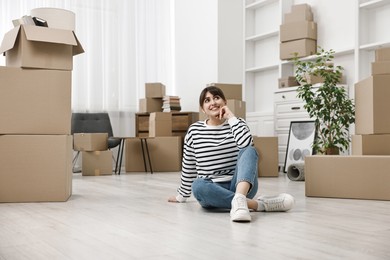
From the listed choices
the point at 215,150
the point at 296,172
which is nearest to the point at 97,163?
the point at 296,172

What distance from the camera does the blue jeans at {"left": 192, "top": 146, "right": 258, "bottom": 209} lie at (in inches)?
96.0

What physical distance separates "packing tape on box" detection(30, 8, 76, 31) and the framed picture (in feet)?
9.70

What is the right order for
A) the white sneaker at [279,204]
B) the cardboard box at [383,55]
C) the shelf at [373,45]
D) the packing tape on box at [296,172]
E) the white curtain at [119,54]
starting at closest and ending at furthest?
1. the white sneaker at [279,204]
2. the cardboard box at [383,55]
3. the packing tape on box at [296,172]
4. the shelf at [373,45]
5. the white curtain at [119,54]

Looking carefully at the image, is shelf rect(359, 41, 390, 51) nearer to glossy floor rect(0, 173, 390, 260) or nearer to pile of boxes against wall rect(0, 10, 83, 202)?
glossy floor rect(0, 173, 390, 260)

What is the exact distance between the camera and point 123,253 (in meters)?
1.70

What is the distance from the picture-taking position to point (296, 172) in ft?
15.4

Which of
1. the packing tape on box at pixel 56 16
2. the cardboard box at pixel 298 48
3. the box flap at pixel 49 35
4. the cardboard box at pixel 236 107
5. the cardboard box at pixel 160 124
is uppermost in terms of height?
the cardboard box at pixel 298 48

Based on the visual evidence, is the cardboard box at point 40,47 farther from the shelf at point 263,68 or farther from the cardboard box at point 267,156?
the shelf at point 263,68

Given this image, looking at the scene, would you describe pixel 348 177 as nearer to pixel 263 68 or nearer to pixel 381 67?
pixel 381 67

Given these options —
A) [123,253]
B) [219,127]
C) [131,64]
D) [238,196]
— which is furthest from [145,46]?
[123,253]

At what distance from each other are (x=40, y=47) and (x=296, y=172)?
2.58 meters

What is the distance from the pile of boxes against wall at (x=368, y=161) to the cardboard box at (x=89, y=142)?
2.82 metres

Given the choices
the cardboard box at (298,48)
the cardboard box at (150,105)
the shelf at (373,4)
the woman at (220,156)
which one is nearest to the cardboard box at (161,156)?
the cardboard box at (150,105)

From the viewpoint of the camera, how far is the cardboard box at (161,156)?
607 centimetres
